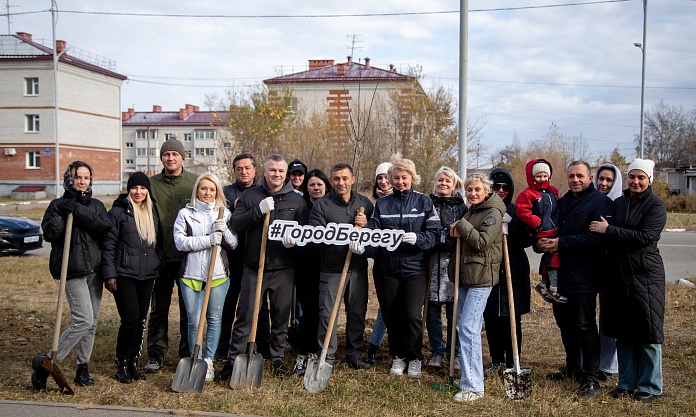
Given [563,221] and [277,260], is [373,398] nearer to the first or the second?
[277,260]

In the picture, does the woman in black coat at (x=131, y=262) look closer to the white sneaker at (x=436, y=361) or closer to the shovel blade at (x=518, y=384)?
the white sneaker at (x=436, y=361)

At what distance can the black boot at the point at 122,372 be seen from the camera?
5309mm

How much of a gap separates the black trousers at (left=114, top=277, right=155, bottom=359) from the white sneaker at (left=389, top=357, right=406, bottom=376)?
7.99 ft

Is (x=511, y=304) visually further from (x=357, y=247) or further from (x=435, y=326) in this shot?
(x=357, y=247)

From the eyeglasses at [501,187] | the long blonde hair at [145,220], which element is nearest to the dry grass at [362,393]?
the long blonde hair at [145,220]

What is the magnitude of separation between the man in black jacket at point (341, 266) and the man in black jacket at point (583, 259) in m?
1.74

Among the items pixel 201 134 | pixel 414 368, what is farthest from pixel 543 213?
pixel 201 134

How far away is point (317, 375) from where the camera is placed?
17.0ft

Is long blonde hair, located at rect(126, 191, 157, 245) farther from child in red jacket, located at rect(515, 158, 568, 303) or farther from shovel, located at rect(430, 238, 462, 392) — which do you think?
child in red jacket, located at rect(515, 158, 568, 303)

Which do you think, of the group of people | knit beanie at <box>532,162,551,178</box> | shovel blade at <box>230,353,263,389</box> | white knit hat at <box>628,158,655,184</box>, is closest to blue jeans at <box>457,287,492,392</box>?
the group of people

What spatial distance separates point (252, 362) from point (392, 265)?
5.16 ft

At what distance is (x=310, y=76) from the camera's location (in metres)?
41.6

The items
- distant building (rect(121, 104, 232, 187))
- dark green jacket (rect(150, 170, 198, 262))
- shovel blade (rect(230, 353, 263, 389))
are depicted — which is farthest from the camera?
distant building (rect(121, 104, 232, 187))

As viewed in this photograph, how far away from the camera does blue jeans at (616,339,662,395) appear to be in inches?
191
